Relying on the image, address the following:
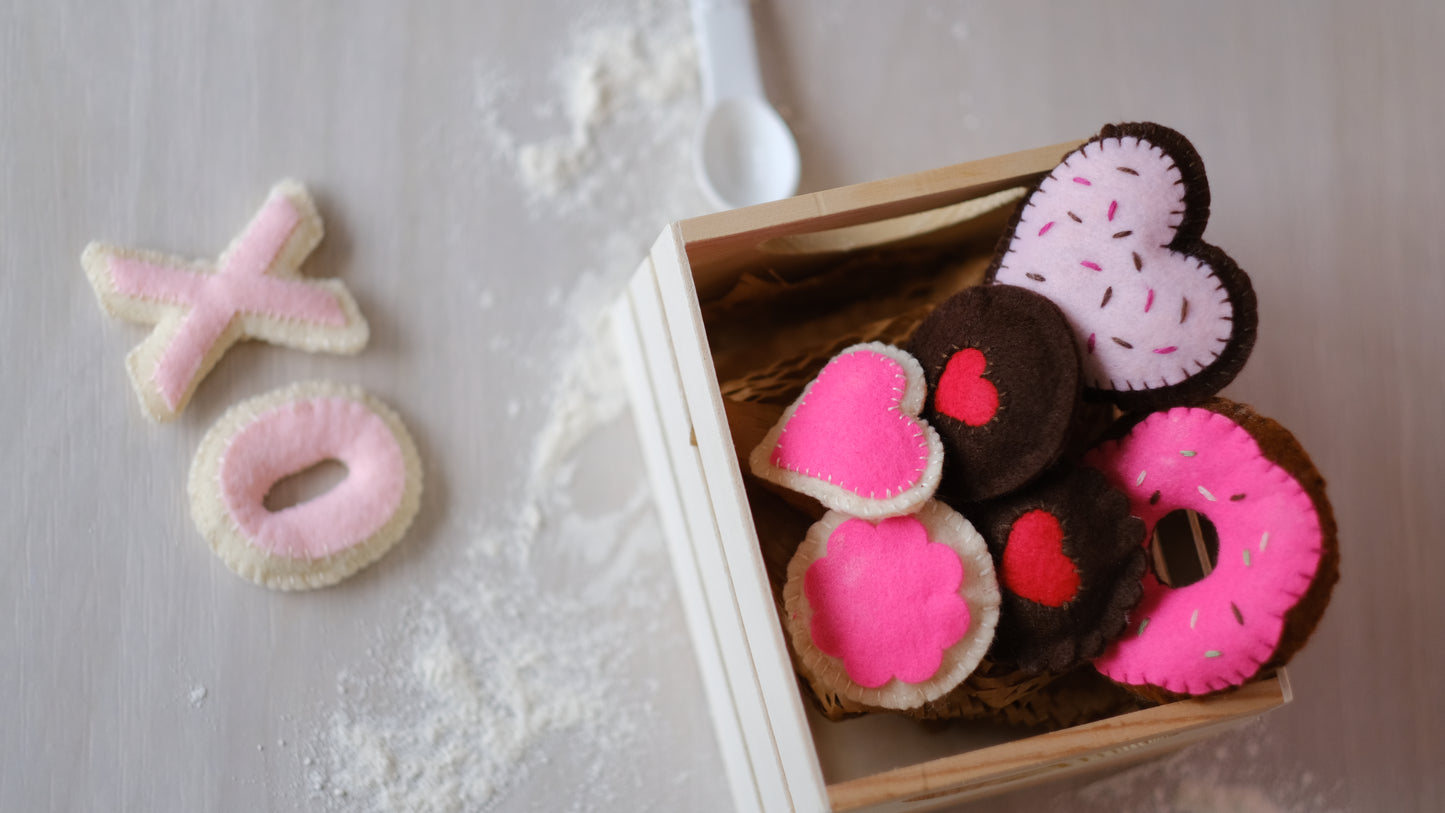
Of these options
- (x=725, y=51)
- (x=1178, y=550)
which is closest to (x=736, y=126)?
A: (x=725, y=51)

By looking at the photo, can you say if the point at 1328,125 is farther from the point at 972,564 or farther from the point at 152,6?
the point at 152,6

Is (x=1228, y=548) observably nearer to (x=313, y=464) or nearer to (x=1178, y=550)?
(x=1178, y=550)

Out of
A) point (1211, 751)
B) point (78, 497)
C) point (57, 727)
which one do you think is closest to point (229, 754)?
point (57, 727)

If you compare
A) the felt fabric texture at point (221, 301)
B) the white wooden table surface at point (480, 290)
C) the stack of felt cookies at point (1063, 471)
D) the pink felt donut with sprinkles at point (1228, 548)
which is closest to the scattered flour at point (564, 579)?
the white wooden table surface at point (480, 290)

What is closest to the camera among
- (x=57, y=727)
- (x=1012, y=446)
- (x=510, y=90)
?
(x=1012, y=446)

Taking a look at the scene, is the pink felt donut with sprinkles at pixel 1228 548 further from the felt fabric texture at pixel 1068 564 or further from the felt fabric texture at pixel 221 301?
the felt fabric texture at pixel 221 301

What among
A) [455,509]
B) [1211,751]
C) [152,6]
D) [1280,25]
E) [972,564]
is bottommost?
[1211,751]
